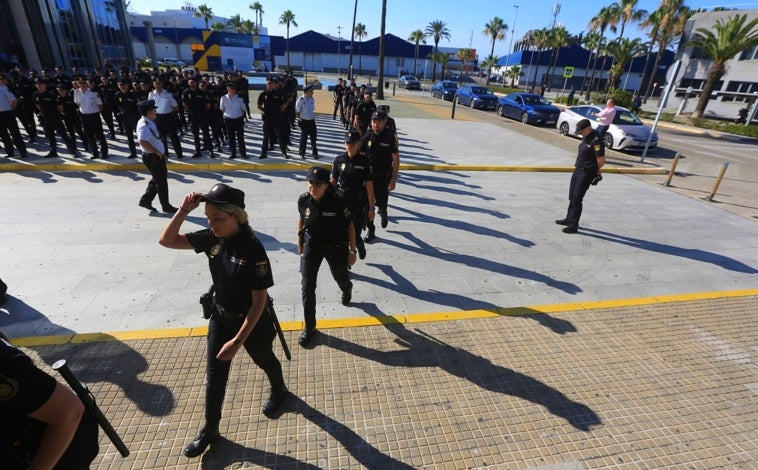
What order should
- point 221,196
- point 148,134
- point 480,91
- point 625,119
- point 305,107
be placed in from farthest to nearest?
point 480,91
point 625,119
point 305,107
point 148,134
point 221,196

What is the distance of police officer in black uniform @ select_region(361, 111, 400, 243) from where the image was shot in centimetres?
570

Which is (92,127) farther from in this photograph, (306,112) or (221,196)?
(221,196)

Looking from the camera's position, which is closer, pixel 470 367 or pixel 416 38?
pixel 470 367

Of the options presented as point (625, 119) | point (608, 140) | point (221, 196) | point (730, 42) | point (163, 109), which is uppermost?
point (730, 42)

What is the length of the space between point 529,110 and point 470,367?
19.6m

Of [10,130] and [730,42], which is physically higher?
[730,42]

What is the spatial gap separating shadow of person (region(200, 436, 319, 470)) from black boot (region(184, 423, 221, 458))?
2.4 inches

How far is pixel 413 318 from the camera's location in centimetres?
428

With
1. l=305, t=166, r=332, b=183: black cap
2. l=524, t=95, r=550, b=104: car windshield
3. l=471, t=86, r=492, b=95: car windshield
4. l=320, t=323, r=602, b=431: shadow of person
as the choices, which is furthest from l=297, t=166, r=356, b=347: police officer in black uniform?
l=471, t=86, r=492, b=95: car windshield

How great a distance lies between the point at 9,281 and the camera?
15.0ft

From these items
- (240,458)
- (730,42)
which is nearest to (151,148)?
(240,458)

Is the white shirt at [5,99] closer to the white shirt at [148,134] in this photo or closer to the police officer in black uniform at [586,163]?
the white shirt at [148,134]

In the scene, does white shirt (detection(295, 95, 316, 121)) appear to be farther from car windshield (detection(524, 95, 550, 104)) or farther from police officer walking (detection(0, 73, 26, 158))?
car windshield (detection(524, 95, 550, 104))

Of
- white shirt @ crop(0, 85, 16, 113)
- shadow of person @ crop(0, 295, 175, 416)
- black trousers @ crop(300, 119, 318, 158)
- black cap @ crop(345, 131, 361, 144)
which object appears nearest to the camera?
shadow of person @ crop(0, 295, 175, 416)
